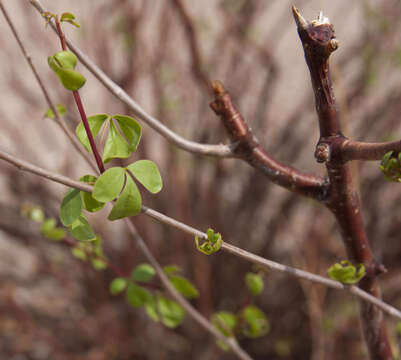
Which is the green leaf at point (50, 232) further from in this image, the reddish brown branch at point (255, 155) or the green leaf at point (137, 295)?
the reddish brown branch at point (255, 155)

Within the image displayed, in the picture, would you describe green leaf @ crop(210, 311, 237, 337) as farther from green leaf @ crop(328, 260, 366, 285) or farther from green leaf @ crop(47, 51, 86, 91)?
green leaf @ crop(47, 51, 86, 91)

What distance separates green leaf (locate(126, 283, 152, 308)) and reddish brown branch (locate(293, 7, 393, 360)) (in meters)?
0.21

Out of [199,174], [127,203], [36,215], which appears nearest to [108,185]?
[127,203]

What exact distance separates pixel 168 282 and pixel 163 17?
0.99m

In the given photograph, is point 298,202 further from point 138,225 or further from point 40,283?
point 40,283

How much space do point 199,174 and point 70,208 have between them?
906 millimetres

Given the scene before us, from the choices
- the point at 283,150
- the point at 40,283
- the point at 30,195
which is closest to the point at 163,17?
the point at 283,150

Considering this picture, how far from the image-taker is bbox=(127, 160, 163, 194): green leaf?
8.9 inches

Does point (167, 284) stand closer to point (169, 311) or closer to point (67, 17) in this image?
point (169, 311)

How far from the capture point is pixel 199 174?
1134mm

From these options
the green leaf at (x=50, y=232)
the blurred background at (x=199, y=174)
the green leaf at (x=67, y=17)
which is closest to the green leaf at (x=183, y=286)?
the green leaf at (x=50, y=232)

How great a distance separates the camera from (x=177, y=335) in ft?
3.83

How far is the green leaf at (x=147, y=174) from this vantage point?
23 cm

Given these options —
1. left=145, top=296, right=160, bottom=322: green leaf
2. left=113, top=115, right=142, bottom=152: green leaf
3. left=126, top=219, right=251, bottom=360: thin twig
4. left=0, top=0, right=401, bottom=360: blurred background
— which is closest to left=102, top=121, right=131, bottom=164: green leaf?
left=113, top=115, right=142, bottom=152: green leaf
